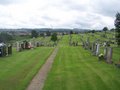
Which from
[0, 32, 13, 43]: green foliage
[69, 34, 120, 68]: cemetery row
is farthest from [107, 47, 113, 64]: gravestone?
[0, 32, 13, 43]: green foliage

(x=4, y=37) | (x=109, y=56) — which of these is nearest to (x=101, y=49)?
(x=109, y=56)

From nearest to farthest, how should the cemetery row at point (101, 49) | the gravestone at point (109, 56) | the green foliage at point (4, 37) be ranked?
the gravestone at point (109, 56)
the cemetery row at point (101, 49)
the green foliage at point (4, 37)

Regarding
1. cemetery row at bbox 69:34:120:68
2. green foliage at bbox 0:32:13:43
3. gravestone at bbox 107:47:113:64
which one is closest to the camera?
gravestone at bbox 107:47:113:64

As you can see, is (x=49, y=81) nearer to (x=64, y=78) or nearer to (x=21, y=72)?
(x=64, y=78)

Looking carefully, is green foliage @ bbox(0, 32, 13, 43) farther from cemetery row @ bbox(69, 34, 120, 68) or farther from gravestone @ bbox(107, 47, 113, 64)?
gravestone @ bbox(107, 47, 113, 64)

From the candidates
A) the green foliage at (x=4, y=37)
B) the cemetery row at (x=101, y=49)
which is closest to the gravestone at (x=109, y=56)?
the cemetery row at (x=101, y=49)

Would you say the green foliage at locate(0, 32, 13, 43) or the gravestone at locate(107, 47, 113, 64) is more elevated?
the gravestone at locate(107, 47, 113, 64)

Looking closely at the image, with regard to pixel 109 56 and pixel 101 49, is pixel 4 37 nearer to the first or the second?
pixel 101 49

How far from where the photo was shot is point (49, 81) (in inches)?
838

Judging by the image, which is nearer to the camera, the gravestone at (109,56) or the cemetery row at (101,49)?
the gravestone at (109,56)

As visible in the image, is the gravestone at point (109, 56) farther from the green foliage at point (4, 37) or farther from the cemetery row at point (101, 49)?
the green foliage at point (4, 37)

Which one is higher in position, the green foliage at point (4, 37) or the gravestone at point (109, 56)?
the gravestone at point (109, 56)

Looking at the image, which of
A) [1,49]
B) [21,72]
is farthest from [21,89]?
[1,49]

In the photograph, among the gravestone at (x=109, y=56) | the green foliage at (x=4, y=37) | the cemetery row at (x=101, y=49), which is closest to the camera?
the gravestone at (x=109, y=56)
